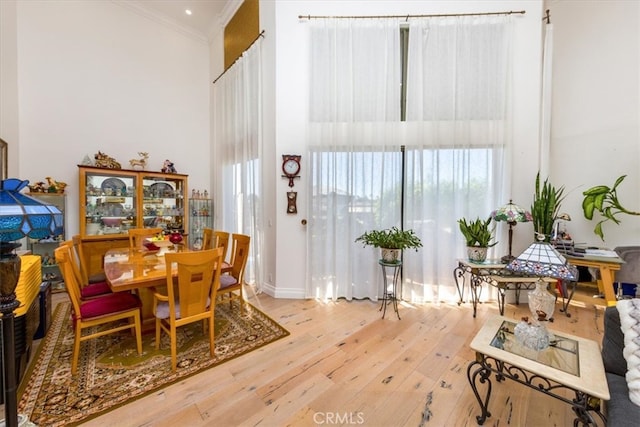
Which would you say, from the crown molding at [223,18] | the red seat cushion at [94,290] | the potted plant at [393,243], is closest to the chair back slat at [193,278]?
the red seat cushion at [94,290]

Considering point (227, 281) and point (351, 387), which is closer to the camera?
point (351, 387)

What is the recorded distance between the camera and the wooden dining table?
6.12 ft

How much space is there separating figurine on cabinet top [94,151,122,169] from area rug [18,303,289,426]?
7.14ft

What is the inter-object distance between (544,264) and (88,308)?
316 cm

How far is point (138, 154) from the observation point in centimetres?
423

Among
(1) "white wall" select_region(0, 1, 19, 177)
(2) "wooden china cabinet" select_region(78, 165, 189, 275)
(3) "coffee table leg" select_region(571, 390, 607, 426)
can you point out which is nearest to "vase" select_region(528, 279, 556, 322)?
(3) "coffee table leg" select_region(571, 390, 607, 426)

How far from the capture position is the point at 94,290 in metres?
2.46

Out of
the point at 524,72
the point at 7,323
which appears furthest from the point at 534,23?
the point at 7,323

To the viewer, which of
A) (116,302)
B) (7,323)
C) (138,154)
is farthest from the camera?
(138,154)

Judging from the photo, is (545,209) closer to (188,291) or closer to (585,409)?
(585,409)

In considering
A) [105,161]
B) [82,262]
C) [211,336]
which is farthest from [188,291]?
[105,161]

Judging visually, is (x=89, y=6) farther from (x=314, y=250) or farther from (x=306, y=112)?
(x=314, y=250)

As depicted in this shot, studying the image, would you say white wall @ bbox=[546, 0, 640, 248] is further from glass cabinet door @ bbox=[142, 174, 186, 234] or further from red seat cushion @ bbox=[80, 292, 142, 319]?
glass cabinet door @ bbox=[142, 174, 186, 234]

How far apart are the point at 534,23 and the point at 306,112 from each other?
9.73 ft
